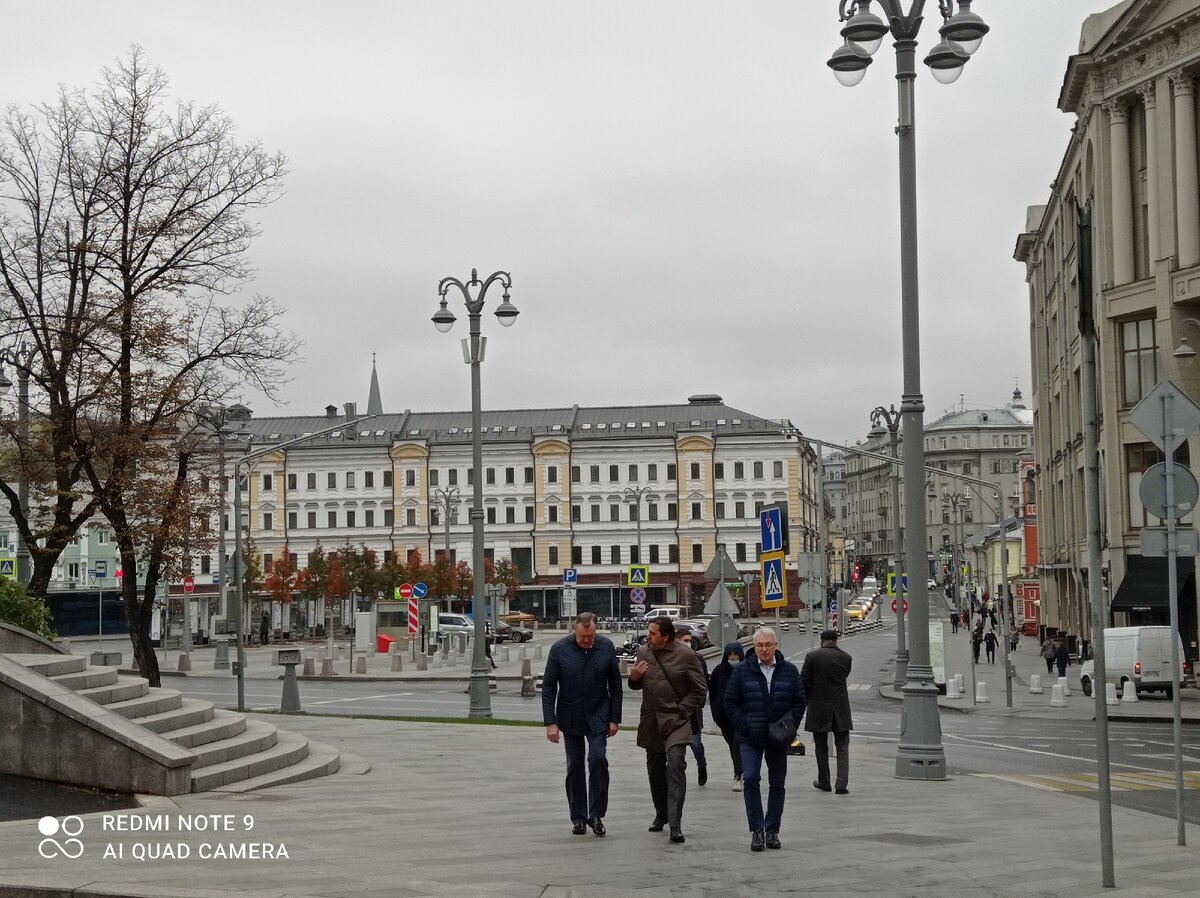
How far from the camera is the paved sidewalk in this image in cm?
908

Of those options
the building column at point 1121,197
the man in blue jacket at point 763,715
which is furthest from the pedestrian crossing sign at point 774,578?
the building column at point 1121,197

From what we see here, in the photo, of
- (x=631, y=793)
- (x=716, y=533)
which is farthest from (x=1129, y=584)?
(x=716, y=533)

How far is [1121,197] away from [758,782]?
37.7 meters

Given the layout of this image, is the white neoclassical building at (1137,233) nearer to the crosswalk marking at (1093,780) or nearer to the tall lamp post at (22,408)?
the crosswalk marking at (1093,780)

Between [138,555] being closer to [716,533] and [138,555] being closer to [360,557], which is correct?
[360,557]

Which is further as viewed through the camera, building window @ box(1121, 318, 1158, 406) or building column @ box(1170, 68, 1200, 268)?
building window @ box(1121, 318, 1158, 406)

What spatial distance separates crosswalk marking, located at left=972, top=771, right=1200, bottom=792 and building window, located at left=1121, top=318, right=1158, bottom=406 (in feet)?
87.8

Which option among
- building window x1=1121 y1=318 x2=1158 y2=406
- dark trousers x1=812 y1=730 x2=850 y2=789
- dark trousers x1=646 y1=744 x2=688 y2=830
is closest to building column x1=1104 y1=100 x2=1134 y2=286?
building window x1=1121 y1=318 x2=1158 y2=406

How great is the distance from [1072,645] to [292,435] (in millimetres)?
69206

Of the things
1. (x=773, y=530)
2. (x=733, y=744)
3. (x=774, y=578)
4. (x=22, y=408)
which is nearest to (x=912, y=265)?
(x=773, y=530)

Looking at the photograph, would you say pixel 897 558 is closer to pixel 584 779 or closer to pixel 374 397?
pixel 584 779

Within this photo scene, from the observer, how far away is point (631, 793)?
15273 millimetres

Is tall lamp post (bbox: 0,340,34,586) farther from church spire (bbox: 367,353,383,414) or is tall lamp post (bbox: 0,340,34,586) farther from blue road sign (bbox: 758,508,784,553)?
church spire (bbox: 367,353,383,414)

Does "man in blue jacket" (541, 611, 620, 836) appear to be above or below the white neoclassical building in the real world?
below
